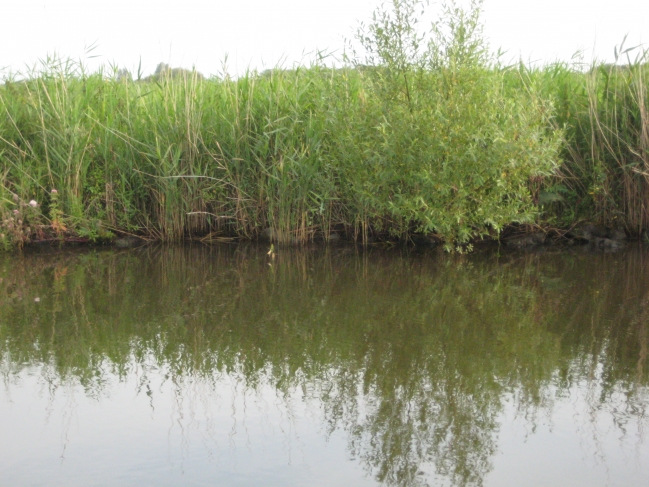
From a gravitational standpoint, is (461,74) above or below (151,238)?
above

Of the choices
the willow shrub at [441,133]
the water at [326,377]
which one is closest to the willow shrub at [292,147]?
the willow shrub at [441,133]

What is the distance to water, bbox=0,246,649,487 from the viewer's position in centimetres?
309

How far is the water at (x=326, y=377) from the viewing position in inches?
122

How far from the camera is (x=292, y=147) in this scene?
777 centimetres

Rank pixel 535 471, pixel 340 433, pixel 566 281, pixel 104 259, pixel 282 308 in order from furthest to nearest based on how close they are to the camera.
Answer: pixel 104 259 < pixel 566 281 < pixel 282 308 < pixel 340 433 < pixel 535 471

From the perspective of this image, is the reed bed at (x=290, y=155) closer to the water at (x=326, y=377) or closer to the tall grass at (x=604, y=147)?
the tall grass at (x=604, y=147)

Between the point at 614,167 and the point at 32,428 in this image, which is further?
the point at 614,167

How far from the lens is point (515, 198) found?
281 inches

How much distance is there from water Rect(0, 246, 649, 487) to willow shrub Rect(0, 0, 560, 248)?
0.98 metres

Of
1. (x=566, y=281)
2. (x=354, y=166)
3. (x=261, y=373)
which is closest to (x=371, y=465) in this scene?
(x=261, y=373)

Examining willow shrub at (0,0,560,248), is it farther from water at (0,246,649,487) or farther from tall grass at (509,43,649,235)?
water at (0,246,649,487)

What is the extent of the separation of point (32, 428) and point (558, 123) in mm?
6565

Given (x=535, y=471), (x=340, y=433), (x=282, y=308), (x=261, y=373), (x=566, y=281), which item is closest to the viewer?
(x=535, y=471)

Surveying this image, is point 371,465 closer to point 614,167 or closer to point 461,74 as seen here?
point 461,74
